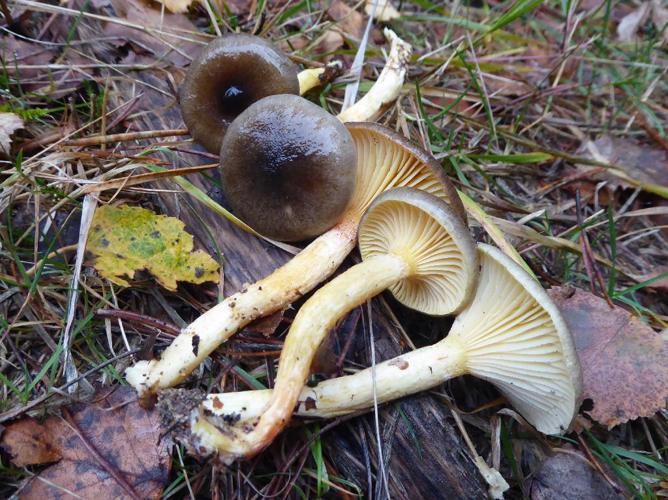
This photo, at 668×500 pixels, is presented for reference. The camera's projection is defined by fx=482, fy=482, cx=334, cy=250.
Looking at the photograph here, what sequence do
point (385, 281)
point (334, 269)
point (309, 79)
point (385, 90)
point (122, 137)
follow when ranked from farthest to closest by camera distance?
1. point (309, 79)
2. point (385, 90)
3. point (122, 137)
4. point (334, 269)
5. point (385, 281)

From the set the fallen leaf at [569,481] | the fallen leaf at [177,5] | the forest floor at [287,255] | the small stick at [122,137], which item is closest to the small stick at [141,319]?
the forest floor at [287,255]

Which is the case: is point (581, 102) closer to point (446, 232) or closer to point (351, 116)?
point (351, 116)

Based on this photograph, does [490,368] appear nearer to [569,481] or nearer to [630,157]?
[569,481]

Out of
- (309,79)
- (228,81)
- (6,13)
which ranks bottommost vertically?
(309,79)

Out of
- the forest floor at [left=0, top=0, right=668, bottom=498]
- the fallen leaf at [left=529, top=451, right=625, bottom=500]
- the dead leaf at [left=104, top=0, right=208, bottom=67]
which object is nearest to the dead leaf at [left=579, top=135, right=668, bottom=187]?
the forest floor at [left=0, top=0, right=668, bottom=498]

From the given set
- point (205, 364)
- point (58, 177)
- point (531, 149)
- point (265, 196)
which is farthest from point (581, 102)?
point (58, 177)

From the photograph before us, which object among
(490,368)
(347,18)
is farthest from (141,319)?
(347,18)
